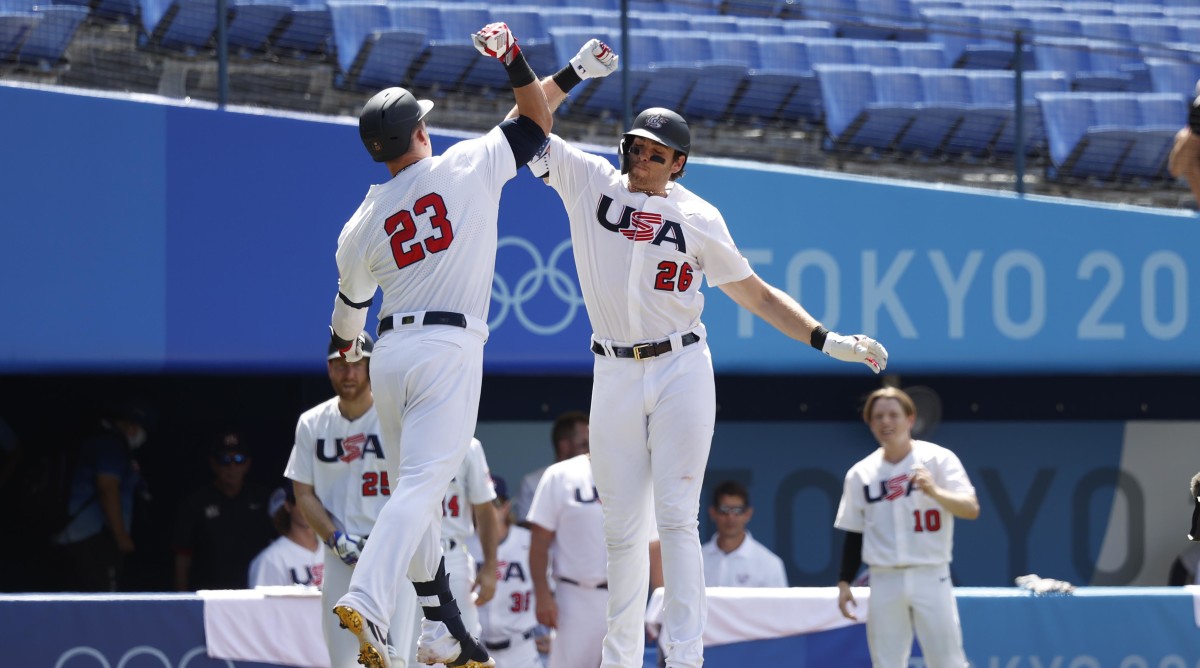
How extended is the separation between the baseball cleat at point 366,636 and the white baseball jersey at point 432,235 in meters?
0.99

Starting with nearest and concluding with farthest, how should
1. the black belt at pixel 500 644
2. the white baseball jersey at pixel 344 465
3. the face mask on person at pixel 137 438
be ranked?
the white baseball jersey at pixel 344 465 < the black belt at pixel 500 644 < the face mask on person at pixel 137 438

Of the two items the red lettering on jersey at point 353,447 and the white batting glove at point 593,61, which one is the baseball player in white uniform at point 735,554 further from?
the white batting glove at point 593,61

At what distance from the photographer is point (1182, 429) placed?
10.9 meters

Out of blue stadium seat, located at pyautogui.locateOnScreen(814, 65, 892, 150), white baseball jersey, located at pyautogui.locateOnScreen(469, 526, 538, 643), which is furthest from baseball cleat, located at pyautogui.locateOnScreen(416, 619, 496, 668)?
blue stadium seat, located at pyautogui.locateOnScreen(814, 65, 892, 150)

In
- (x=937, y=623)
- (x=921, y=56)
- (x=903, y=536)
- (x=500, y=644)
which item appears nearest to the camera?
(x=937, y=623)

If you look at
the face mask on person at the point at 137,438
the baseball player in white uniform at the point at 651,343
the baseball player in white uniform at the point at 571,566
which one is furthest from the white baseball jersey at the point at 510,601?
the baseball player in white uniform at the point at 651,343

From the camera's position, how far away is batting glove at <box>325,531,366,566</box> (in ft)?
20.1

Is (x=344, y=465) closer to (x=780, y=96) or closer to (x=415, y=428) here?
(x=415, y=428)

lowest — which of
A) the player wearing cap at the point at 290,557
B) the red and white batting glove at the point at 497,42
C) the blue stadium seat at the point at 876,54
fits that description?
the player wearing cap at the point at 290,557

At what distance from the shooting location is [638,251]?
505cm

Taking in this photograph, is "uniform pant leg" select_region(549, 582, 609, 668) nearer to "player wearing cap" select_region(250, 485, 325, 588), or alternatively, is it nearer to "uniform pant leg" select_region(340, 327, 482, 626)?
"player wearing cap" select_region(250, 485, 325, 588)

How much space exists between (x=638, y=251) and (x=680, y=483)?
77 centimetres

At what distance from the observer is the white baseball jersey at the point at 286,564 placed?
806 cm

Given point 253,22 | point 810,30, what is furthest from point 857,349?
point 810,30
